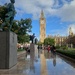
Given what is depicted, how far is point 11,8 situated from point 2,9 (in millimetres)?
25610

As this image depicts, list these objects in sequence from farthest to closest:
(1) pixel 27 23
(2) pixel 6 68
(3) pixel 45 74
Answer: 1. (1) pixel 27 23
2. (2) pixel 6 68
3. (3) pixel 45 74

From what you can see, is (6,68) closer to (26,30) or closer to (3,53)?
(3,53)

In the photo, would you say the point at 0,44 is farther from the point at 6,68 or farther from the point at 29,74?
the point at 29,74

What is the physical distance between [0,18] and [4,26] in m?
26.5

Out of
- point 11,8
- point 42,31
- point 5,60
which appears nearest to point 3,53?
point 5,60

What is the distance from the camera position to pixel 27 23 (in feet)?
162

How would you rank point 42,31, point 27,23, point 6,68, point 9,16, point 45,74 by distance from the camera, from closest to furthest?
point 45,74
point 6,68
point 9,16
point 27,23
point 42,31

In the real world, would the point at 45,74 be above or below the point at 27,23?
below

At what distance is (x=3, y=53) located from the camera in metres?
16.2

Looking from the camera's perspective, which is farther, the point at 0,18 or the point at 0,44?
the point at 0,18

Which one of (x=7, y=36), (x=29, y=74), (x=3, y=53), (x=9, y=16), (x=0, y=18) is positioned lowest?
(x=29, y=74)

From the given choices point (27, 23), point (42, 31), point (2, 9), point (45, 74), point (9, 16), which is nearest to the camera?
point (45, 74)

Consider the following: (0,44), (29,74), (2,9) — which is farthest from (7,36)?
(2,9)

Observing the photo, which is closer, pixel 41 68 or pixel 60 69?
pixel 60 69
